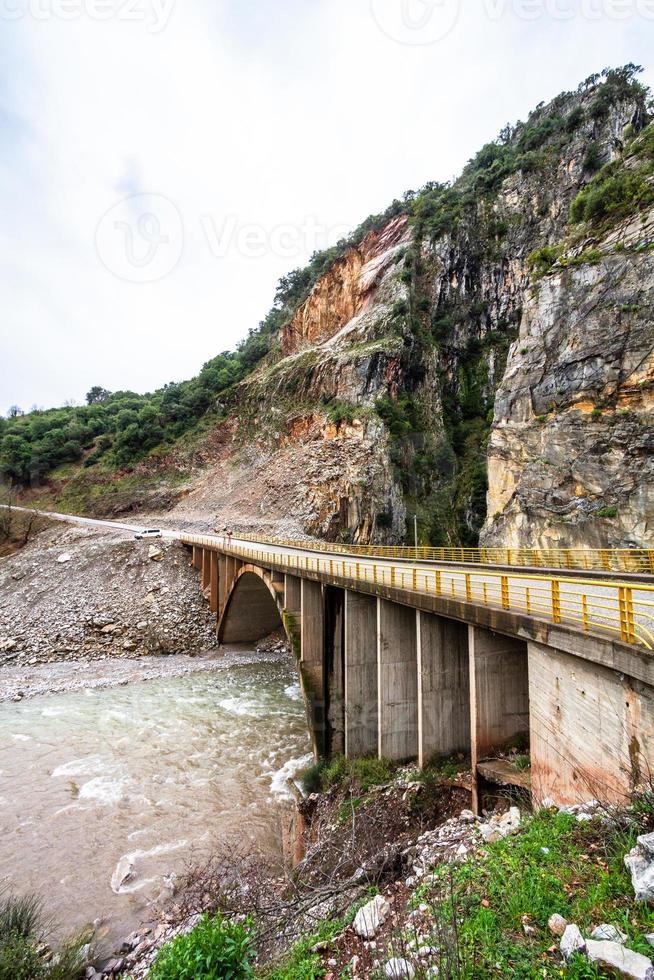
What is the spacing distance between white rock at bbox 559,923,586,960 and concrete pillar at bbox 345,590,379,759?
8.61 metres

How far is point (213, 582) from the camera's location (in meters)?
28.8

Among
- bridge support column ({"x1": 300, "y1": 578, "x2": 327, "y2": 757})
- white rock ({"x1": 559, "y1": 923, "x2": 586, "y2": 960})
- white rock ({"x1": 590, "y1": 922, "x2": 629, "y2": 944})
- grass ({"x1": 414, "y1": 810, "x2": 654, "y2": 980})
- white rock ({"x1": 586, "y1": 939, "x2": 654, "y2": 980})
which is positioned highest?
white rock ({"x1": 586, "y1": 939, "x2": 654, "y2": 980})

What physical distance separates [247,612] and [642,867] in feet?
82.7

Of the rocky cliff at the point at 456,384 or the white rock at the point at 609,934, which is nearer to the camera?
the white rock at the point at 609,934

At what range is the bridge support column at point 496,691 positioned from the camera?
273 inches

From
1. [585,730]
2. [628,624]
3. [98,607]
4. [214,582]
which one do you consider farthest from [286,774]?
[98,607]

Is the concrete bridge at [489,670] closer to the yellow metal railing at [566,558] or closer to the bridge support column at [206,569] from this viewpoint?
the yellow metal railing at [566,558]

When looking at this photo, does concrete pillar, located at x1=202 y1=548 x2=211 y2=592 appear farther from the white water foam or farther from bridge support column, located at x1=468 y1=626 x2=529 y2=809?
bridge support column, located at x1=468 y1=626 x2=529 y2=809

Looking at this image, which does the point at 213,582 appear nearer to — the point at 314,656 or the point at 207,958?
the point at 314,656

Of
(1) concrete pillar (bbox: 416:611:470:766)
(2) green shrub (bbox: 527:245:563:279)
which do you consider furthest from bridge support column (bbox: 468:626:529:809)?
(2) green shrub (bbox: 527:245:563:279)

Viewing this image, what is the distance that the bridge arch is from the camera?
81.1 feet

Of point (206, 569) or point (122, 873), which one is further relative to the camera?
point (206, 569)

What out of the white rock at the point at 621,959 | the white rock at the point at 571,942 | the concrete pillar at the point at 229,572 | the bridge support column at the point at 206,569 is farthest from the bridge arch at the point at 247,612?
the white rock at the point at 621,959

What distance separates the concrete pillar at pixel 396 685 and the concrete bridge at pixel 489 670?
0.08 feet
